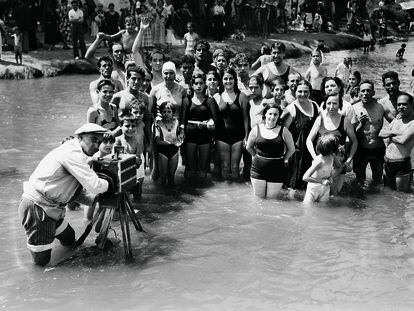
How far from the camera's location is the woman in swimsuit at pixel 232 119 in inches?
324

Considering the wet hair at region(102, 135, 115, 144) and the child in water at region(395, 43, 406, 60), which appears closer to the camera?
the wet hair at region(102, 135, 115, 144)

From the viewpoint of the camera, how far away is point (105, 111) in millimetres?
7652

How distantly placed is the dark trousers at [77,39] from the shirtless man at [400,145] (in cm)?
1223

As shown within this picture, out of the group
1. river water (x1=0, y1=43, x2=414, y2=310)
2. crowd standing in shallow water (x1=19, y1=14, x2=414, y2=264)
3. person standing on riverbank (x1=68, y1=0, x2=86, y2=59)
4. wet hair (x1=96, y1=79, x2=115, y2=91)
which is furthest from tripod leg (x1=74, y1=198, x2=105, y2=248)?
person standing on riverbank (x1=68, y1=0, x2=86, y2=59)

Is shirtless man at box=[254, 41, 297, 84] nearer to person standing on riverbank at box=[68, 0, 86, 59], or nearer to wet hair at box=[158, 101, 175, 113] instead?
wet hair at box=[158, 101, 175, 113]

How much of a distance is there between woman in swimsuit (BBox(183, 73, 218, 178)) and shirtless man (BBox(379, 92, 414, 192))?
7.90 ft

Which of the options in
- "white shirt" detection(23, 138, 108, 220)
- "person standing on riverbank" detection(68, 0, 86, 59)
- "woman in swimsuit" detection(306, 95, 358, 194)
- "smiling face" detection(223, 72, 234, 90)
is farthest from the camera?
"person standing on riverbank" detection(68, 0, 86, 59)

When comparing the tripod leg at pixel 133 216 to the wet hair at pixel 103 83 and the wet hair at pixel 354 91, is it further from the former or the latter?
the wet hair at pixel 354 91

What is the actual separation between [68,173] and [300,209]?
343cm

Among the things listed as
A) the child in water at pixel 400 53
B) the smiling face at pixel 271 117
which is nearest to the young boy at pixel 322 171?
the smiling face at pixel 271 117

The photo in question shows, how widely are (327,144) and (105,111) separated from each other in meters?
2.94

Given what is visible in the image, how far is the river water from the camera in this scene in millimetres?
5602

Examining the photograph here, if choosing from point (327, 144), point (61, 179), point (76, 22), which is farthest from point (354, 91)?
point (76, 22)

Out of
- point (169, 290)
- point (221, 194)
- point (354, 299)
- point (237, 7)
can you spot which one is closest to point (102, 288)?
point (169, 290)
